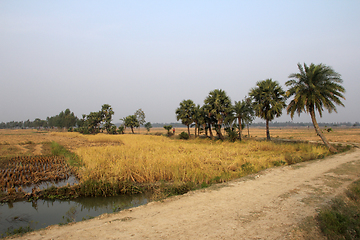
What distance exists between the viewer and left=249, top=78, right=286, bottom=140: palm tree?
1169 inches

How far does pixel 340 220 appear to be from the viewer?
17.5 ft

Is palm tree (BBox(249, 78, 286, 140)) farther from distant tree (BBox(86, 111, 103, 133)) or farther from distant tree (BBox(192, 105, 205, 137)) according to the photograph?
distant tree (BBox(86, 111, 103, 133))

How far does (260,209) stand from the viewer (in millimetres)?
6316

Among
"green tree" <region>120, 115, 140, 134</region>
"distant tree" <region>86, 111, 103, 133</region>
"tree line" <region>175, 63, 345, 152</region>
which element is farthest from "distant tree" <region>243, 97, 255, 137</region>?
"distant tree" <region>86, 111, 103, 133</region>

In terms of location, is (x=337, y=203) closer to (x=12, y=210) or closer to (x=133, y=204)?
(x=133, y=204)

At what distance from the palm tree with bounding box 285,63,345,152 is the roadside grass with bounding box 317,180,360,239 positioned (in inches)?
639

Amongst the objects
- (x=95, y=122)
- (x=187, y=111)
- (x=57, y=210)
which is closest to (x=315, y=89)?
(x=57, y=210)

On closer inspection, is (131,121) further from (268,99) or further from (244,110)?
(268,99)

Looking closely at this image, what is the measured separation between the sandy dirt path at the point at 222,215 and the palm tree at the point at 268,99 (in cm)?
2173

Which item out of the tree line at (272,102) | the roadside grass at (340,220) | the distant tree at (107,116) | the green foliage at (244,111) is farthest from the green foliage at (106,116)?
the roadside grass at (340,220)

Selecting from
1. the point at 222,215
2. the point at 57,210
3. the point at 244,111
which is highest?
the point at 244,111

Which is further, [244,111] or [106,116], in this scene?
[106,116]

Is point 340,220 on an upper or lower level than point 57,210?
upper

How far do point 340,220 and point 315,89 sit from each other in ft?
61.0
